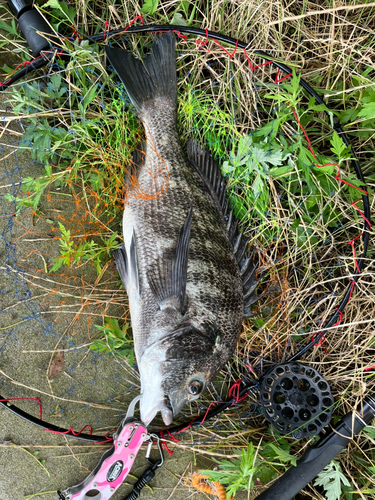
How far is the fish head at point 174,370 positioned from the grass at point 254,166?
622 millimetres

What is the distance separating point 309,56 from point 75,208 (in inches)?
85.4

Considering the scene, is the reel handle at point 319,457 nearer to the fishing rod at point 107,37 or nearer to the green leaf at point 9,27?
the fishing rod at point 107,37

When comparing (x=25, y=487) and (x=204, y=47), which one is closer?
(x=25, y=487)

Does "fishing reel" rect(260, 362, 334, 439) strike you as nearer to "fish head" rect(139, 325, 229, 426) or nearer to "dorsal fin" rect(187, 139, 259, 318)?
"dorsal fin" rect(187, 139, 259, 318)

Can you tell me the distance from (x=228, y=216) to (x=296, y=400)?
138cm

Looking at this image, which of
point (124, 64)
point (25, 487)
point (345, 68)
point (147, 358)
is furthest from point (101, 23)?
point (25, 487)

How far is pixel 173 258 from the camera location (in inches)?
95.5

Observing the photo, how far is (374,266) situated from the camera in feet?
9.27

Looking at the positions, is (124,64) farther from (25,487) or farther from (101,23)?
(25,487)

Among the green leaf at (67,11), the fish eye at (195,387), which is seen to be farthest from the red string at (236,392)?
the green leaf at (67,11)

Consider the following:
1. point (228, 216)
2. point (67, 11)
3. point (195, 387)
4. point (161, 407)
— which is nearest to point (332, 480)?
point (195, 387)

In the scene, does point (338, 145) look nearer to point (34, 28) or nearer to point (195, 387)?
point (195, 387)

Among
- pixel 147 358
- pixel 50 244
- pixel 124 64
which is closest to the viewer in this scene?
pixel 147 358

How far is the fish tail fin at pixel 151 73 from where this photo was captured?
2.71 metres
